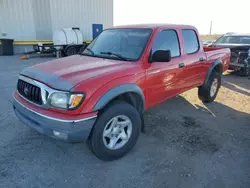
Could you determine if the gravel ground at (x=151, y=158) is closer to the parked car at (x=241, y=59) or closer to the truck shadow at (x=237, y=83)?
the truck shadow at (x=237, y=83)

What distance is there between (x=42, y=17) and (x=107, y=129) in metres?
15.0

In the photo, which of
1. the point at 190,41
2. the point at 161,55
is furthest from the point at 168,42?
the point at 190,41

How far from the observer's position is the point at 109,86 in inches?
103

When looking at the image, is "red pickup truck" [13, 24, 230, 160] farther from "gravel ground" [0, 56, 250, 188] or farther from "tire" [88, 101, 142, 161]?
"gravel ground" [0, 56, 250, 188]

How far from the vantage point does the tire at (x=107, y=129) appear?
2613mm

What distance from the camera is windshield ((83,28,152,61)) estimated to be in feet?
10.8

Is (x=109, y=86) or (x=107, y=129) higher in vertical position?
(x=109, y=86)

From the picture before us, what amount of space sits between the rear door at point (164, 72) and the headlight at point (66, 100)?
49.3 inches

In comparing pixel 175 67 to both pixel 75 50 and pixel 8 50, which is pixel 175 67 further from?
pixel 8 50

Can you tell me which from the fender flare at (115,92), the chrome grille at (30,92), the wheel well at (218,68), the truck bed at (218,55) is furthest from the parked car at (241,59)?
the chrome grille at (30,92)

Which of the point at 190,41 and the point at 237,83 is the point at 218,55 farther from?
the point at 237,83

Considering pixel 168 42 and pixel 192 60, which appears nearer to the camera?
pixel 168 42

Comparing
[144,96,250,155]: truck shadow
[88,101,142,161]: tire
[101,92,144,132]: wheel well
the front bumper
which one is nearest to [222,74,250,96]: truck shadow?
[144,96,250,155]: truck shadow

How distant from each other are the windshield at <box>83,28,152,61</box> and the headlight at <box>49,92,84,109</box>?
1183 mm
